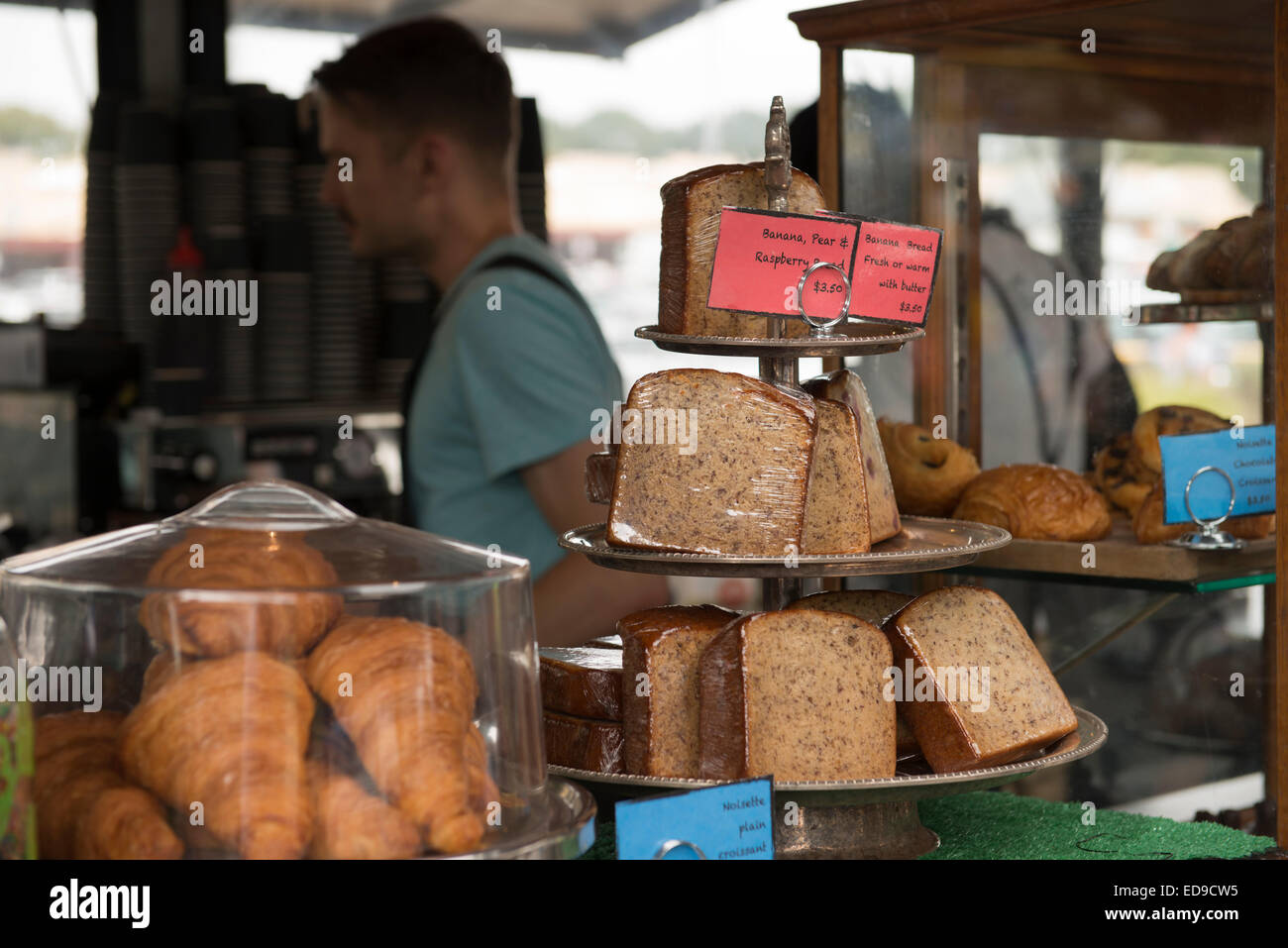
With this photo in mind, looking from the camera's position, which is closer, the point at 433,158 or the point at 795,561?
the point at 795,561

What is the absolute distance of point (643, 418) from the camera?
1.22 m

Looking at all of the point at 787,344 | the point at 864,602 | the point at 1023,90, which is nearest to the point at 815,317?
the point at 787,344

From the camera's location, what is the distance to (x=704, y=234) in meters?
1.33

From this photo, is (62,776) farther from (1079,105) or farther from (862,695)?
(1079,105)

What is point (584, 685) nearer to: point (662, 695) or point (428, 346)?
point (662, 695)

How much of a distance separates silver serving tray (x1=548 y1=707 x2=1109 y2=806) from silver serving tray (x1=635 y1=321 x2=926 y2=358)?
37cm

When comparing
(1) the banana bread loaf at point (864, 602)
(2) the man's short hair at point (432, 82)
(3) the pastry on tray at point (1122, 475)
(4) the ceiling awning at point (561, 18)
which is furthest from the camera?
(4) the ceiling awning at point (561, 18)

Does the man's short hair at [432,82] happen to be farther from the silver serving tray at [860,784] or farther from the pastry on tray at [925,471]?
the silver serving tray at [860,784]

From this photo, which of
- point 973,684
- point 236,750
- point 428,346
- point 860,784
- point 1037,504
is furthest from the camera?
point 428,346

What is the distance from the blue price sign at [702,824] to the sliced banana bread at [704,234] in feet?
1.65

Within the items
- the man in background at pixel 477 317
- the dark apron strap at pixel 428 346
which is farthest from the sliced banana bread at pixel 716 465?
the dark apron strap at pixel 428 346

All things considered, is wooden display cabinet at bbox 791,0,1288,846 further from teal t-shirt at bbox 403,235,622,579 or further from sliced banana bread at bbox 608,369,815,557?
sliced banana bread at bbox 608,369,815,557

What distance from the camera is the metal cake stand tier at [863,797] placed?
3.60 feet

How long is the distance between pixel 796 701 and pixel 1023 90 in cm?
106
